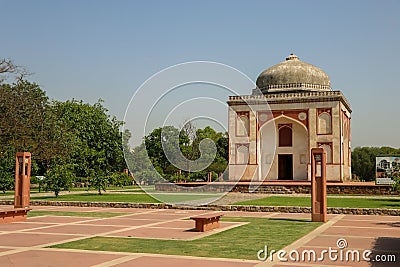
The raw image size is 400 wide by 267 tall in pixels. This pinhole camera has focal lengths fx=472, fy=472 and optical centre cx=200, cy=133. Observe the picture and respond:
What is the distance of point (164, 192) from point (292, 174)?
356 inches

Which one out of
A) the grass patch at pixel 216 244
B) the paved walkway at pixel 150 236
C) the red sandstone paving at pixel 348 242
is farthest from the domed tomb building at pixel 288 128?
the red sandstone paving at pixel 348 242

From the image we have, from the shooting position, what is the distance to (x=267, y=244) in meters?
8.95

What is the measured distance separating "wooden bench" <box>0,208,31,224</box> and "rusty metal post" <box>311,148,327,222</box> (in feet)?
26.5

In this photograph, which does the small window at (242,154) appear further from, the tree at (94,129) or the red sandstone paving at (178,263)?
the red sandstone paving at (178,263)

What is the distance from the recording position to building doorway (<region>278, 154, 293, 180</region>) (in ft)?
104

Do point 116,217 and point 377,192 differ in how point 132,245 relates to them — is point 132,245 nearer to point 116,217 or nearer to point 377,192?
point 116,217

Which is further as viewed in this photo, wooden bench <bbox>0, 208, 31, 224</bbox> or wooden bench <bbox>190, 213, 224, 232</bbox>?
wooden bench <bbox>0, 208, 31, 224</bbox>

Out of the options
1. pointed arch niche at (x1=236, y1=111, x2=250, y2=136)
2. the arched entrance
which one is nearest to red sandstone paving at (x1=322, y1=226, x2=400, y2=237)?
the arched entrance

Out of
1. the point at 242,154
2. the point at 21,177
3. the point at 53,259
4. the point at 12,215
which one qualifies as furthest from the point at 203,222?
the point at 242,154

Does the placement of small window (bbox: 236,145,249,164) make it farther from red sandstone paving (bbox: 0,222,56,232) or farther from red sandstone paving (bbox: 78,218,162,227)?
red sandstone paving (bbox: 0,222,56,232)

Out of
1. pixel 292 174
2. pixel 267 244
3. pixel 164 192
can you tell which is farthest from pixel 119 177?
pixel 267 244

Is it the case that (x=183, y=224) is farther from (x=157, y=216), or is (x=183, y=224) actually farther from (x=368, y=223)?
(x=368, y=223)

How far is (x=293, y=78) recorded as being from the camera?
32438mm

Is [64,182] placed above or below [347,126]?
below
